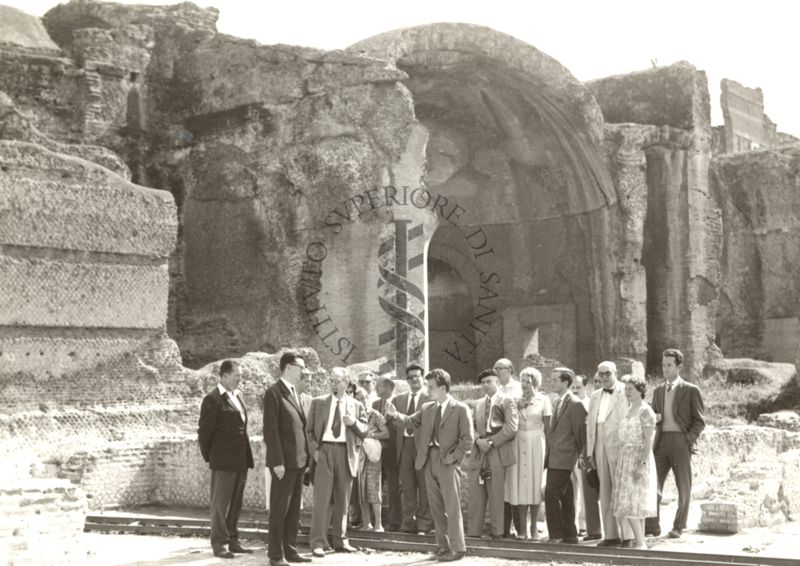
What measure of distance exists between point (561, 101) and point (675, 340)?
5147 mm

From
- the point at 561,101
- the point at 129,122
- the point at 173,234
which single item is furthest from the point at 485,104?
the point at 173,234

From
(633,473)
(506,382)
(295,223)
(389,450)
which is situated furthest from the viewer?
(295,223)

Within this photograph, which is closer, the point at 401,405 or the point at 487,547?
the point at 487,547

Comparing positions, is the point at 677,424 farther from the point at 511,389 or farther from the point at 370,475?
the point at 370,475

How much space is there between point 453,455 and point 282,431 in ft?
4.17

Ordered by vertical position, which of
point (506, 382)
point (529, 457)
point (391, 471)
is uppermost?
point (506, 382)

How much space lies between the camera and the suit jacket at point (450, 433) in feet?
29.7

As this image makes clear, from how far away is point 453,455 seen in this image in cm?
902

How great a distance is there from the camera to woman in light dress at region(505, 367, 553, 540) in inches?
389

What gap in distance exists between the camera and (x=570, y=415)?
980cm

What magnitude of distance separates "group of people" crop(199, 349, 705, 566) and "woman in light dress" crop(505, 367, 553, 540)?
0.04ft

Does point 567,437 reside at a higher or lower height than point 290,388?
lower

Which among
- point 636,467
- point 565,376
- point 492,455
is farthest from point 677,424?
point 492,455

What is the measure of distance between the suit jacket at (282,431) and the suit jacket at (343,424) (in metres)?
0.88
